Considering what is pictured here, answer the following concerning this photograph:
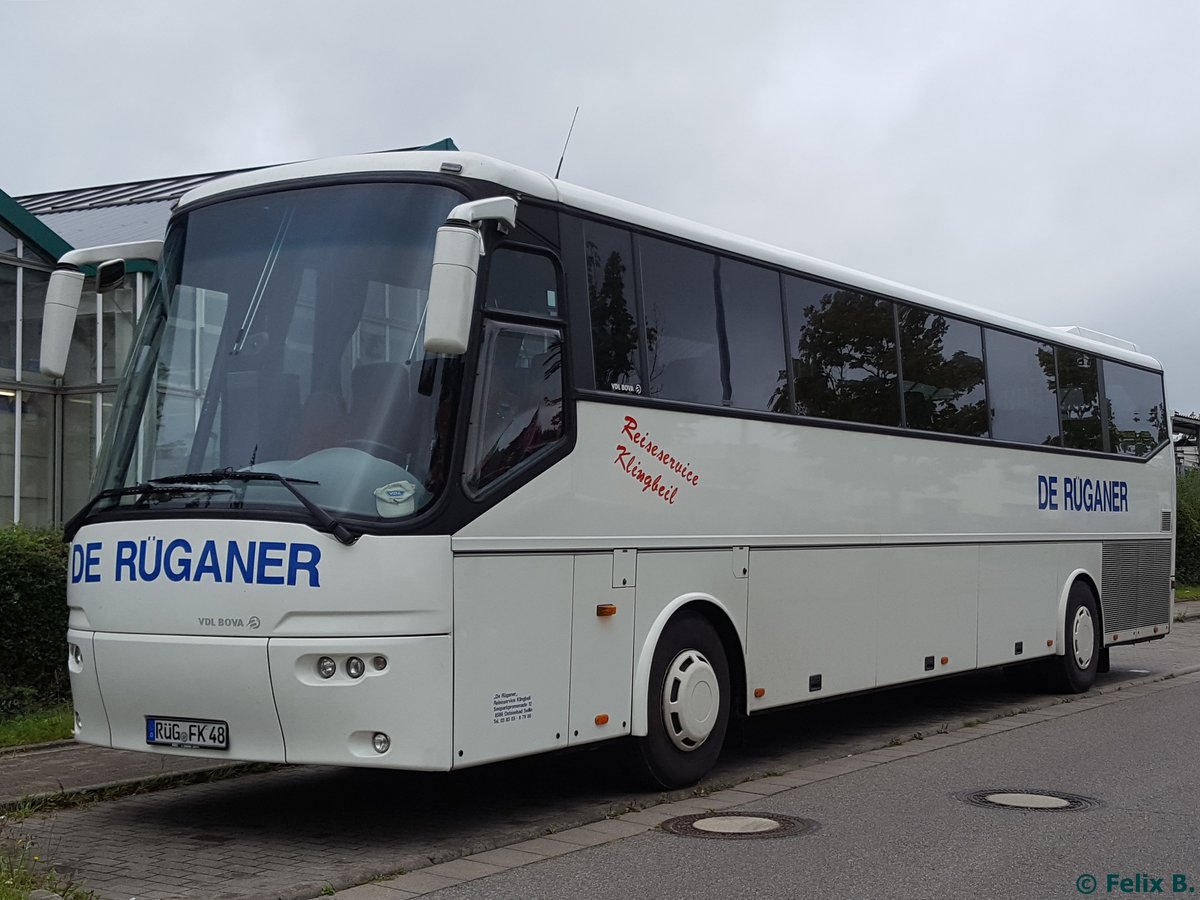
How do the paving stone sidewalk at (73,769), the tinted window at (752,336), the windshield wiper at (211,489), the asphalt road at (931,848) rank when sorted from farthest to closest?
the tinted window at (752,336) → the paving stone sidewalk at (73,769) → the windshield wiper at (211,489) → the asphalt road at (931,848)

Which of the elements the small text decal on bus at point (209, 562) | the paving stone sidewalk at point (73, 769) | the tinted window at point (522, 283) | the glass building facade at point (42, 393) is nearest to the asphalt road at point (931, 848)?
the small text decal on bus at point (209, 562)

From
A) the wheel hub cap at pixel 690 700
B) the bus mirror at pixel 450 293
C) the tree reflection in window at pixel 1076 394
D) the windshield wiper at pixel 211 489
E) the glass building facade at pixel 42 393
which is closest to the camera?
the bus mirror at pixel 450 293

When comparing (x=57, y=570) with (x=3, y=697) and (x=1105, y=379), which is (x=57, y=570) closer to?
(x=3, y=697)

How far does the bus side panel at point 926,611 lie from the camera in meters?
11.9

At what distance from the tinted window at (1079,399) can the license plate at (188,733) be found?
1047 cm

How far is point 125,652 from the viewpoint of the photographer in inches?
300

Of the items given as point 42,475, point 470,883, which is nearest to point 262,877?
point 470,883

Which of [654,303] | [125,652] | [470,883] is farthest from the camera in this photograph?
[654,303]

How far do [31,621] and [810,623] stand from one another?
608cm

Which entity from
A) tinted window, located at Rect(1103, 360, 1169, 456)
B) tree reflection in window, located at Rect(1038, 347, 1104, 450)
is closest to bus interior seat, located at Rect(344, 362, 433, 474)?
tree reflection in window, located at Rect(1038, 347, 1104, 450)

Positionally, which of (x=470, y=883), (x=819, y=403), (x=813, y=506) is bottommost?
(x=470, y=883)

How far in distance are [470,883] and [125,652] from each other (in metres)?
2.21

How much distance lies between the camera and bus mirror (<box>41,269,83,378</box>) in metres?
8.29

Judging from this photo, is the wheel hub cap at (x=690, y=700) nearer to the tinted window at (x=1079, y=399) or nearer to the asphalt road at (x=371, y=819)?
the asphalt road at (x=371, y=819)
